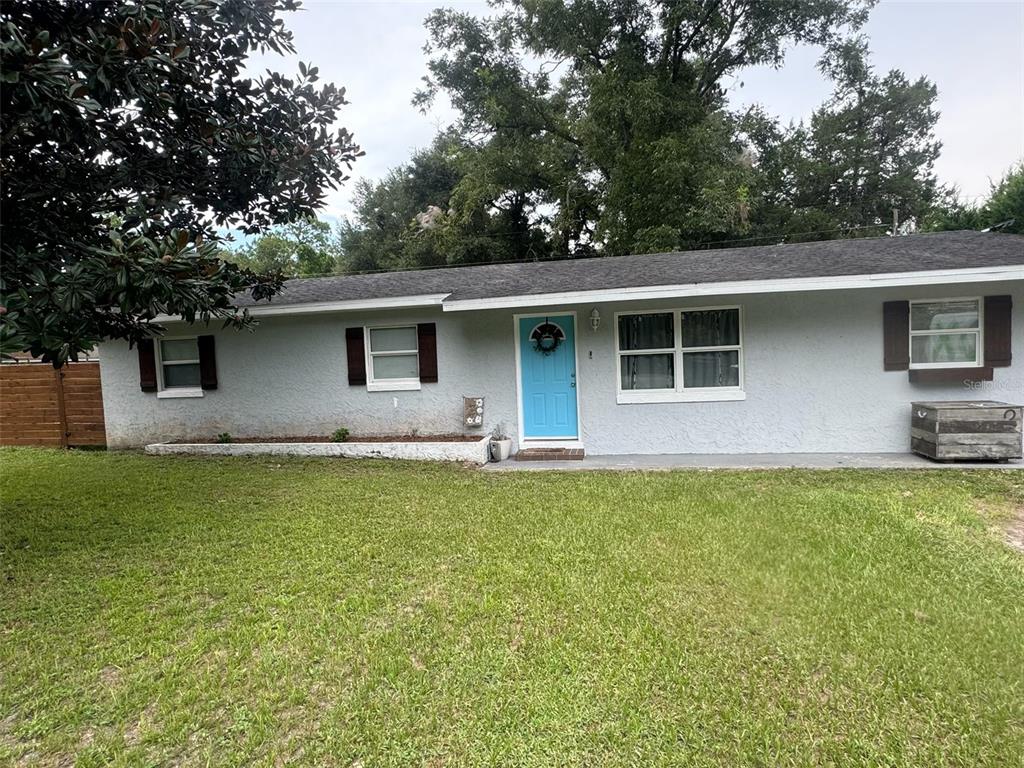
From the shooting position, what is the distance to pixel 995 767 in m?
1.96

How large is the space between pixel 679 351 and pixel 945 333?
344cm

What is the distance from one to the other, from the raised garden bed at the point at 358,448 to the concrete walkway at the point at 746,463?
526 mm

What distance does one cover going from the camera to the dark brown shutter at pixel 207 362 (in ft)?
29.4

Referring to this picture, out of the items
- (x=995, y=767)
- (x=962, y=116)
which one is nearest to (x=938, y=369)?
(x=995, y=767)

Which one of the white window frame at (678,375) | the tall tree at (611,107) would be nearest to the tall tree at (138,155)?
the white window frame at (678,375)

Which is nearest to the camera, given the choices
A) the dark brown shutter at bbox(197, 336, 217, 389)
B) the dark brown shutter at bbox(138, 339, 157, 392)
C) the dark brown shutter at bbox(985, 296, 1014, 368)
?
the dark brown shutter at bbox(985, 296, 1014, 368)

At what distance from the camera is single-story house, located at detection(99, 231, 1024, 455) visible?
690 centimetres

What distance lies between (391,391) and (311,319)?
1.81m

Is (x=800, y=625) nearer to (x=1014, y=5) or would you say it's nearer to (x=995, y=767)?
(x=995, y=767)

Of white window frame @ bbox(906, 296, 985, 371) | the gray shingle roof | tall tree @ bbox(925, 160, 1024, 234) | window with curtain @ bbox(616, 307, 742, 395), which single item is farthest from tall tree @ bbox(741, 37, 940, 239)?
window with curtain @ bbox(616, 307, 742, 395)

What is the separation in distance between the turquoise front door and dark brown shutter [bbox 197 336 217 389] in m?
5.36

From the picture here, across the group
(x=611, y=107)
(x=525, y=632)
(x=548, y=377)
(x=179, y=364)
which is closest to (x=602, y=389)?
(x=548, y=377)

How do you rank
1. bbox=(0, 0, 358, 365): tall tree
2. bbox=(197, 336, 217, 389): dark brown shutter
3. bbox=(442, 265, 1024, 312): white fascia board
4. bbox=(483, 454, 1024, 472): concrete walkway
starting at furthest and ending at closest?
bbox=(197, 336, 217, 389): dark brown shutter < bbox=(483, 454, 1024, 472): concrete walkway < bbox=(442, 265, 1024, 312): white fascia board < bbox=(0, 0, 358, 365): tall tree

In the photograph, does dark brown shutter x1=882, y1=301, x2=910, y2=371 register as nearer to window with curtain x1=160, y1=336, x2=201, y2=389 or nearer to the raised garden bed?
the raised garden bed
